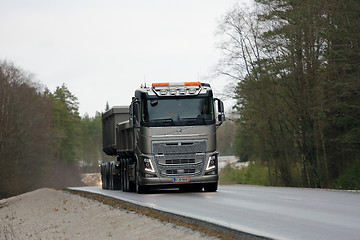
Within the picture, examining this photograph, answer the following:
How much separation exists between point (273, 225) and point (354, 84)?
18.3m

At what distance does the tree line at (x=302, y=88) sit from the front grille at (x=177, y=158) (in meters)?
9.18

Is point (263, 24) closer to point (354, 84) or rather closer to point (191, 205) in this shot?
point (354, 84)

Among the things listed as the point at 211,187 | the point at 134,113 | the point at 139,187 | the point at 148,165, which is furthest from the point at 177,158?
the point at 211,187

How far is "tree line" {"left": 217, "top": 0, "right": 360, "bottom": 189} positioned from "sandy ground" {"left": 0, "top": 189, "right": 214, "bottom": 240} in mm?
13515

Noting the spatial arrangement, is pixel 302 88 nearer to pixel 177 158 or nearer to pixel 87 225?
pixel 177 158

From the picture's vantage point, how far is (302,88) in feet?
127

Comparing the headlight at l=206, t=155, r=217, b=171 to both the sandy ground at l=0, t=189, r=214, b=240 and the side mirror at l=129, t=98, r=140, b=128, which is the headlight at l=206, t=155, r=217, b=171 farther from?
the sandy ground at l=0, t=189, r=214, b=240

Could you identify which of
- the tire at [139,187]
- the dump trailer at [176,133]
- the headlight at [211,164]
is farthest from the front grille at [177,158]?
the tire at [139,187]

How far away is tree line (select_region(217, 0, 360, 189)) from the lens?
30125 millimetres

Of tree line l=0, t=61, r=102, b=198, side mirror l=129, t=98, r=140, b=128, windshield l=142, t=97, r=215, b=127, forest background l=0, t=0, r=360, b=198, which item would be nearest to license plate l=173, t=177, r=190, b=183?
windshield l=142, t=97, r=215, b=127

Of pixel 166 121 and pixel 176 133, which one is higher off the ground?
pixel 166 121

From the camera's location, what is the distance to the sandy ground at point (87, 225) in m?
12.8

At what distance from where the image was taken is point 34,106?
83062mm

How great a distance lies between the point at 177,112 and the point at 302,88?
17.6 metres
